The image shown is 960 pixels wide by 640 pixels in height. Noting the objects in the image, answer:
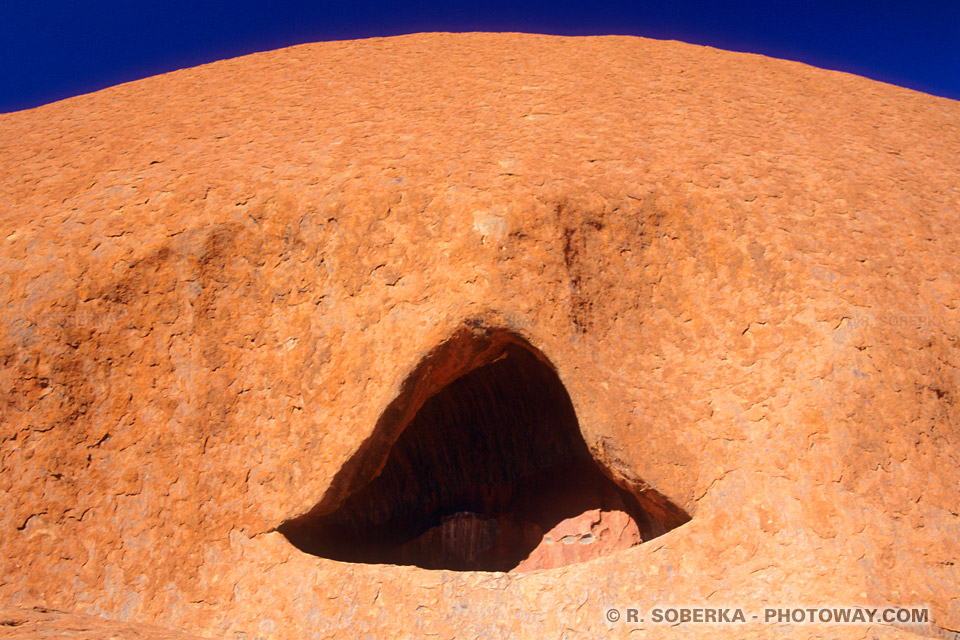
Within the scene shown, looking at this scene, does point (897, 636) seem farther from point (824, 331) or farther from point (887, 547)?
point (824, 331)

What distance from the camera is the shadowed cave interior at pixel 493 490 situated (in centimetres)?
489

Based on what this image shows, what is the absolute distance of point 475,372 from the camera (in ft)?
17.9

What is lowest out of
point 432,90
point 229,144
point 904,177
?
point 904,177

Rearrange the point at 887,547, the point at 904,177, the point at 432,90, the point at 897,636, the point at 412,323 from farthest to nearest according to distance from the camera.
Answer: the point at 432,90, the point at 904,177, the point at 412,323, the point at 887,547, the point at 897,636

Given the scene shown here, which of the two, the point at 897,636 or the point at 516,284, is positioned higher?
the point at 516,284

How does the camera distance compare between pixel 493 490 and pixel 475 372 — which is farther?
pixel 493 490

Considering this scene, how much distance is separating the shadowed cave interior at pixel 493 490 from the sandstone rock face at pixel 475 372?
0.03m

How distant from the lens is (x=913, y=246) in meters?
4.57

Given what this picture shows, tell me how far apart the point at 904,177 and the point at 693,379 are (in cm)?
251

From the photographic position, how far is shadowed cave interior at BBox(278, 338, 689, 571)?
16.0ft

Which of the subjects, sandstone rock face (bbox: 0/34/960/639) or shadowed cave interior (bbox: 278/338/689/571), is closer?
sandstone rock face (bbox: 0/34/960/639)

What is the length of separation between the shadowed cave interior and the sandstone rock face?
25 millimetres

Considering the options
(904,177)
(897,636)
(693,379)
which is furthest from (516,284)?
(904,177)

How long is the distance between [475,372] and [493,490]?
0.94 m
